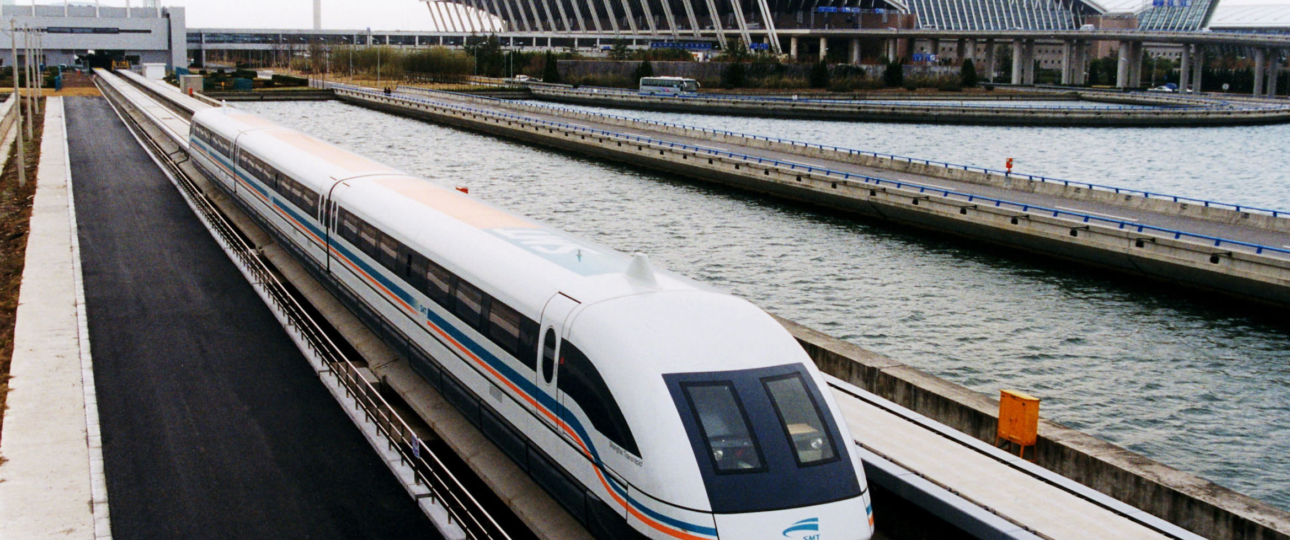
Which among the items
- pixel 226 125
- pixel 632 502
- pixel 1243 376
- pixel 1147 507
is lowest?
pixel 1243 376

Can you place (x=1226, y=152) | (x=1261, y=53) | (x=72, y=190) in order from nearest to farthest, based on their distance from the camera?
(x=72, y=190) → (x=1226, y=152) → (x=1261, y=53)

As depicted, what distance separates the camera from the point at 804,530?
434 inches

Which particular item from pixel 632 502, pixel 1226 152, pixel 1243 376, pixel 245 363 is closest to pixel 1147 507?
pixel 632 502

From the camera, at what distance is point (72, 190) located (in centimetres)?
4356

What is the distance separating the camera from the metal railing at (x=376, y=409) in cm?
1401

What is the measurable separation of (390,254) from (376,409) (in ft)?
12.4

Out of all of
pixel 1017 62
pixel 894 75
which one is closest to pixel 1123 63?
pixel 1017 62

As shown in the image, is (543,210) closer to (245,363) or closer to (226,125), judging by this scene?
(226,125)

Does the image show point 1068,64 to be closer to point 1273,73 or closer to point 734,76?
point 1273,73

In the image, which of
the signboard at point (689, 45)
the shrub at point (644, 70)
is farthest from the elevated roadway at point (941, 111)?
the signboard at point (689, 45)

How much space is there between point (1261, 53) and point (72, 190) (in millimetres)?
162811

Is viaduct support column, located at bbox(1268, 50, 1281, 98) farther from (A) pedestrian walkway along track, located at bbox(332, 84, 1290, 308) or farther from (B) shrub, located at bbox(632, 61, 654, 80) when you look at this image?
(A) pedestrian walkway along track, located at bbox(332, 84, 1290, 308)

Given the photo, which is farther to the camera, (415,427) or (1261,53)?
(1261,53)

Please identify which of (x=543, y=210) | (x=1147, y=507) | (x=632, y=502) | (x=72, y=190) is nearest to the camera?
(x=632, y=502)
